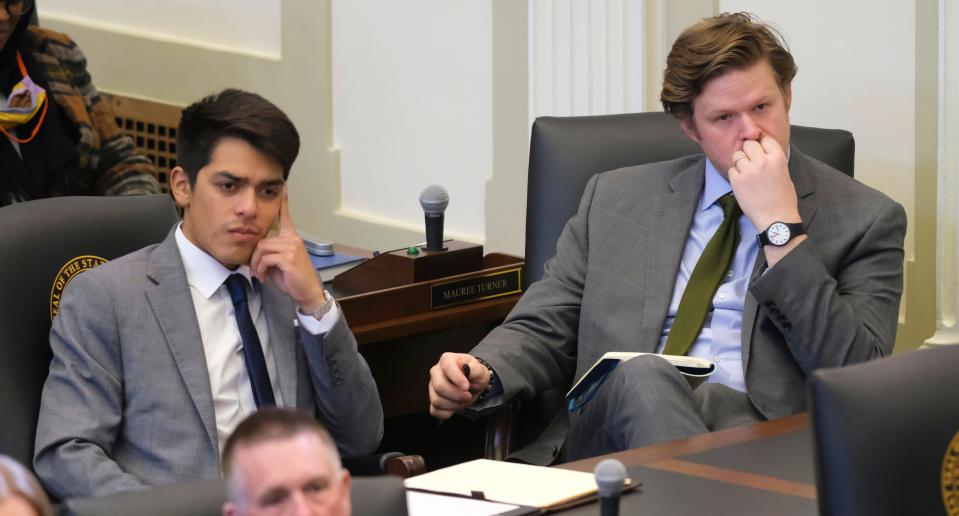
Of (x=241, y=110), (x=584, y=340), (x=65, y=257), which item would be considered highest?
(x=241, y=110)

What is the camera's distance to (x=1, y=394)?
2.08 meters

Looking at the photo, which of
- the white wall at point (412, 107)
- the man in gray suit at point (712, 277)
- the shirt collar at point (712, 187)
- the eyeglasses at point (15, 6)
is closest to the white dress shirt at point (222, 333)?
the man in gray suit at point (712, 277)

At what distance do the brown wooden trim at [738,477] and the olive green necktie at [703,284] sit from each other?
670mm

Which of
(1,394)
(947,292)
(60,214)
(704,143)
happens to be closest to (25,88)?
(60,214)

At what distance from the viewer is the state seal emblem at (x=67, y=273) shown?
7.20 ft

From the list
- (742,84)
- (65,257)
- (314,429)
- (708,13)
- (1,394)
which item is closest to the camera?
(314,429)

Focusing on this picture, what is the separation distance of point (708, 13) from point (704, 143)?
3.04 feet

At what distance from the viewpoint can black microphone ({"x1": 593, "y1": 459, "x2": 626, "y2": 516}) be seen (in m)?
1.30

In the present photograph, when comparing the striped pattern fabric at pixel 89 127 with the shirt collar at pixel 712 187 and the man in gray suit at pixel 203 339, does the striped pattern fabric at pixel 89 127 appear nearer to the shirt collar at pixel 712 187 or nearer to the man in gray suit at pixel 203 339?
the man in gray suit at pixel 203 339

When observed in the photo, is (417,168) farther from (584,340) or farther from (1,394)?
(1,394)

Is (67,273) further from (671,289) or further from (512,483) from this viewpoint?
(671,289)

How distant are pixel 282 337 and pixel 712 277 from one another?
0.76 metres

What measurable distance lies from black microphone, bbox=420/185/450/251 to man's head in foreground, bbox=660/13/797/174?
2.03 ft

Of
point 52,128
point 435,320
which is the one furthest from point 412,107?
point 435,320
